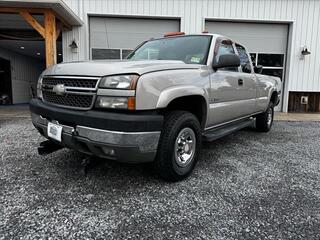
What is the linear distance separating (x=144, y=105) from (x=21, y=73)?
64.7 feet

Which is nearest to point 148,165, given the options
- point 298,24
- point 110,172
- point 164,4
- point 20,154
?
point 110,172

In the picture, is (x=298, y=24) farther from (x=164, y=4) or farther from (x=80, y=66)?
(x=80, y=66)

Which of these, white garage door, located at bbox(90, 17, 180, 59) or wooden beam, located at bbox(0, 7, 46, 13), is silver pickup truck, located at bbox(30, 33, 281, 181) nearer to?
wooden beam, located at bbox(0, 7, 46, 13)

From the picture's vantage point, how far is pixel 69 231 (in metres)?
1.98

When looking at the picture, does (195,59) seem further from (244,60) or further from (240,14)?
(240,14)

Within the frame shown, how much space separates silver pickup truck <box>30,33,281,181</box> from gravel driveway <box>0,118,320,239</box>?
375 millimetres

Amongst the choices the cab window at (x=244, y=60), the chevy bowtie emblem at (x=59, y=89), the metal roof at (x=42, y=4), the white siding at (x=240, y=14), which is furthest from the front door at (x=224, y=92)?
the white siding at (x=240, y=14)

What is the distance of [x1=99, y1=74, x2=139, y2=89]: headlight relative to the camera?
2.27 metres

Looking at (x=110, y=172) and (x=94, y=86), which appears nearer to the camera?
(x=94, y=86)

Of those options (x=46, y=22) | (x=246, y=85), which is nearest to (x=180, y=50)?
(x=246, y=85)

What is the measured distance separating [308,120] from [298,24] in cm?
403

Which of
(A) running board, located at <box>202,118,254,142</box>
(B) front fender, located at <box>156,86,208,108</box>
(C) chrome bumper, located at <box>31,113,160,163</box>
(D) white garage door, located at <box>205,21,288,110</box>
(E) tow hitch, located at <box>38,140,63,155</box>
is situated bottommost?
(E) tow hitch, located at <box>38,140,63,155</box>

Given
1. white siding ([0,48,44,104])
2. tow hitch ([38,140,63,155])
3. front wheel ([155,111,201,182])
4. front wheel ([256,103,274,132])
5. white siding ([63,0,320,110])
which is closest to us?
front wheel ([155,111,201,182])

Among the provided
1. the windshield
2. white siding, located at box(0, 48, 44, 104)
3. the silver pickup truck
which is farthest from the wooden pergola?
white siding, located at box(0, 48, 44, 104)
